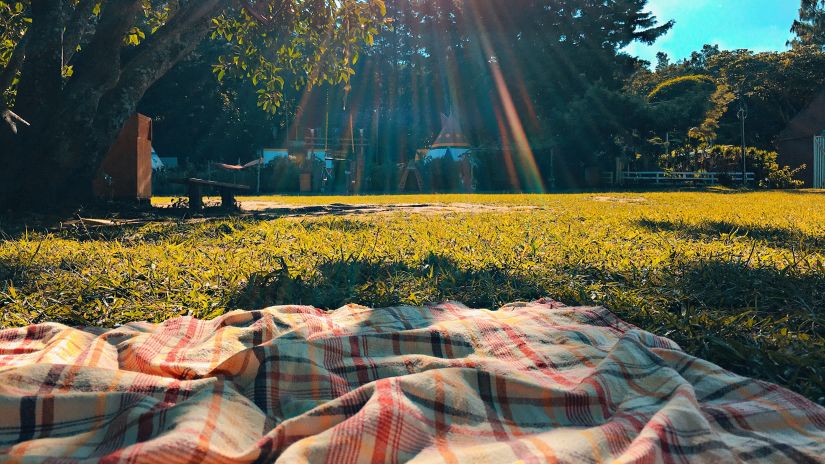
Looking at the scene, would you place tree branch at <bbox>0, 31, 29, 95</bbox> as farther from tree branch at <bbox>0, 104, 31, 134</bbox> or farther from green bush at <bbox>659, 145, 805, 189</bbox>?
green bush at <bbox>659, 145, 805, 189</bbox>

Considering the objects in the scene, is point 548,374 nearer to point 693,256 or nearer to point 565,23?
point 693,256

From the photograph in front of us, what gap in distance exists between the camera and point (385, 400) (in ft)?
4.49

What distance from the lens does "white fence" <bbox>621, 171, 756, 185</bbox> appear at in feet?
79.4

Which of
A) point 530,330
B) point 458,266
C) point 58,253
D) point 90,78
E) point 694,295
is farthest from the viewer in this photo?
point 90,78

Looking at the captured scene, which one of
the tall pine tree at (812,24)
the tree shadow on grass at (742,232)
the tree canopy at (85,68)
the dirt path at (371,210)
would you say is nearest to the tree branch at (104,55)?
the tree canopy at (85,68)

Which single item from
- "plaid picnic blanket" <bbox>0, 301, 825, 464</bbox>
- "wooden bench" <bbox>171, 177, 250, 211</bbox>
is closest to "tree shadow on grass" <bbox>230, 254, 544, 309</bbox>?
"plaid picnic blanket" <bbox>0, 301, 825, 464</bbox>

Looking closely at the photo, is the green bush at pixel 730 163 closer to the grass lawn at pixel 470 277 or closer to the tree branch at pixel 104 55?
the grass lawn at pixel 470 277

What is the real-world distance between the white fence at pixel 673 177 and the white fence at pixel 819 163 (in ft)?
7.52

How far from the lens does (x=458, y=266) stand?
3.72 meters

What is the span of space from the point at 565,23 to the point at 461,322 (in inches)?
1094

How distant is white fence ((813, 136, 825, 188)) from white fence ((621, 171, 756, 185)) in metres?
2.29

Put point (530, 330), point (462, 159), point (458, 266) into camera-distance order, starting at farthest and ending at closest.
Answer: point (462, 159), point (458, 266), point (530, 330)

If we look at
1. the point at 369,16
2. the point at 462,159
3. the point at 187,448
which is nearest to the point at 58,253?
the point at 187,448

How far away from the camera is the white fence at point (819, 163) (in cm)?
2206
